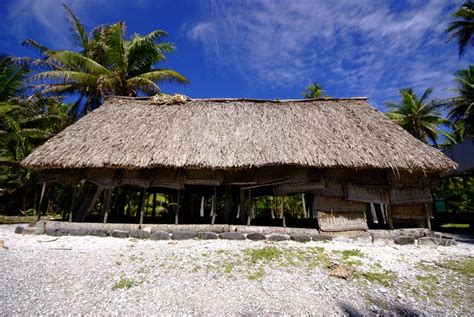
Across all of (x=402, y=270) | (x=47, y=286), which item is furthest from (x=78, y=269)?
(x=402, y=270)

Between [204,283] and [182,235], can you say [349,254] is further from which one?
[182,235]

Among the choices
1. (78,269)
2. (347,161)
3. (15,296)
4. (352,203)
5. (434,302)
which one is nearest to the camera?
(15,296)

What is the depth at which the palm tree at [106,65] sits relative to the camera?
12.3 metres

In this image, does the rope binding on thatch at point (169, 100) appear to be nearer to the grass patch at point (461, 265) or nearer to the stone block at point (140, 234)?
the stone block at point (140, 234)

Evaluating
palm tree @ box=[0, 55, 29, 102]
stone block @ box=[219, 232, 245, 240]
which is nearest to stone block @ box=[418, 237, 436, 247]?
stone block @ box=[219, 232, 245, 240]

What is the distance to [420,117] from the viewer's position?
18938 mm

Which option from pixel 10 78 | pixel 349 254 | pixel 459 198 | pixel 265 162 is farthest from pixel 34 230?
pixel 459 198

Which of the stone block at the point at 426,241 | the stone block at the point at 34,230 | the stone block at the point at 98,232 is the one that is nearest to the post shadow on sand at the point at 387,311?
the stone block at the point at 426,241

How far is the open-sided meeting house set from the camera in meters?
7.66

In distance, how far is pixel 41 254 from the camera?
5.69 metres

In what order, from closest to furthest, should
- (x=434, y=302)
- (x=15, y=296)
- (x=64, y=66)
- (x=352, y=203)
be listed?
(x=15, y=296)
(x=434, y=302)
(x=352, y=203)
(x=64, y=66)

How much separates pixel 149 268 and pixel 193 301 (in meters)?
1.64

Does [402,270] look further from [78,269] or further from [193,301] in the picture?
[78,269]

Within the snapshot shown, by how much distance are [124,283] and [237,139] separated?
18.1ft
